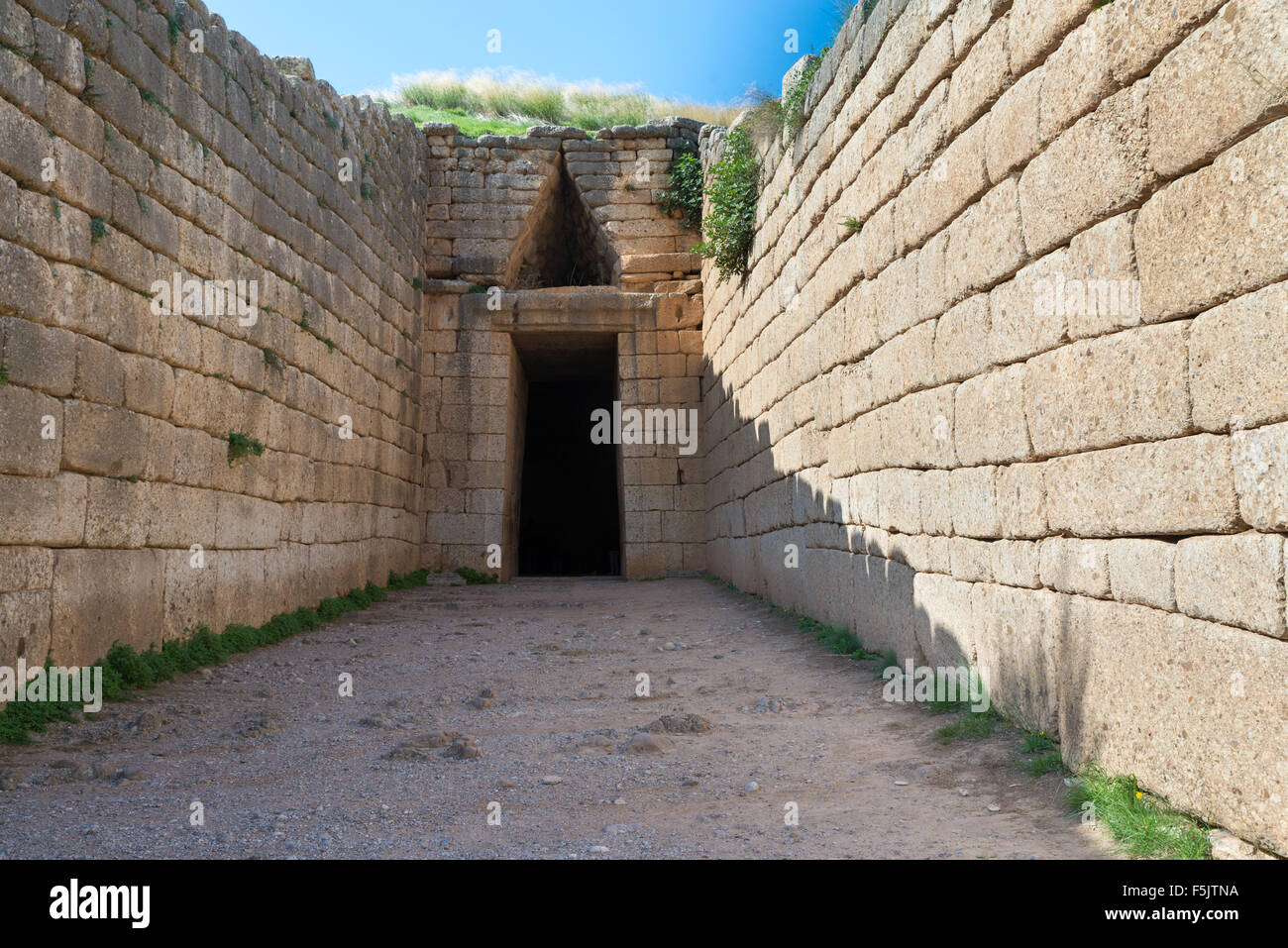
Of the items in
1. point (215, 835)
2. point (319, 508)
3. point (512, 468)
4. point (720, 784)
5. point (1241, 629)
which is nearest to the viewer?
→ point (1241, 629)

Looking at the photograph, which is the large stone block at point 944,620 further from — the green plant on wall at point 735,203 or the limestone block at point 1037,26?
the green plant on wall at point 735,203

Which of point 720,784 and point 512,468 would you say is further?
point 512,468

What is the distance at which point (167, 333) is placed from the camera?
5.91 m

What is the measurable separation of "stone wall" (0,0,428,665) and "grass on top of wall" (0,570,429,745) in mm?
120

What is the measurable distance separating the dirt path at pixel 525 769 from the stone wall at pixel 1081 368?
51 cm

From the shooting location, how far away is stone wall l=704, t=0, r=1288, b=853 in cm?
266

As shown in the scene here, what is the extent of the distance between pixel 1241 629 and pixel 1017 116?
92.9 inches

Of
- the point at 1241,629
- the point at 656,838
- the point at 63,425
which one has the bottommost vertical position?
the point at 656,838

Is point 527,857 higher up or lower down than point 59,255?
lower down

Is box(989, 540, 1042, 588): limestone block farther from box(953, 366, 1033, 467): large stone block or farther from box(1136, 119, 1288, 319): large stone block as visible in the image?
box(1136, 119, 1288, 319): large stone block

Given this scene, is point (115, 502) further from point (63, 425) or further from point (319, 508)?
point (319, 508)
